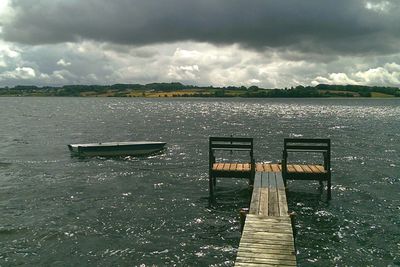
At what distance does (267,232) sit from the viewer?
1309 centimetres

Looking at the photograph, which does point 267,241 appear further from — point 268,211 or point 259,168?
point 259,168

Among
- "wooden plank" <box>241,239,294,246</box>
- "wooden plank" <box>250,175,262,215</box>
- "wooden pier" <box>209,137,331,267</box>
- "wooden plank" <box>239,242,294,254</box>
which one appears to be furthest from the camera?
"wooden plank" <box>250,175,262,215</box>

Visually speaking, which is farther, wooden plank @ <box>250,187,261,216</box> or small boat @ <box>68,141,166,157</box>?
small boat @ <box>68,141,166,157</box>

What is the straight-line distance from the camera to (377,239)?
17453 mm

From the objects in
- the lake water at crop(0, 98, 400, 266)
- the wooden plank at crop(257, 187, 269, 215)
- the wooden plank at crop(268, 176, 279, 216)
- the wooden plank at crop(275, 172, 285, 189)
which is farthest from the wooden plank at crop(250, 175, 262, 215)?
the lake water at crop(0, 98, 400, 266)

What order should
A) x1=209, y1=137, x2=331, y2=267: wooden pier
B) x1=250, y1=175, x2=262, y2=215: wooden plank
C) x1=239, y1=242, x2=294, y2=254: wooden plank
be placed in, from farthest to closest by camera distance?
x1=250, y1=175, x2=262, y2=215: wooden plank, x1=239, y1=242, x2=294, y2=254: wooden plank, x1=209, y1=137, x2=331, y2=267: wooden pier

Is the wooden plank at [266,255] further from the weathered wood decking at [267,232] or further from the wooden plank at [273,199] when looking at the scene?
the wooden plank at [273,199]

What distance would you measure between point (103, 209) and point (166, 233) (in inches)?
210

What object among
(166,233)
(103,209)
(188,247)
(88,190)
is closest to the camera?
(188,247)

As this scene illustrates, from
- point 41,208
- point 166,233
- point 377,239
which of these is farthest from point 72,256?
point 377,239

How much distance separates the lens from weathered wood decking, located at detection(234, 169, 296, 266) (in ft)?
36.7

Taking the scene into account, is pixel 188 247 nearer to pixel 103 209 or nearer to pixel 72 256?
pixel 72 256

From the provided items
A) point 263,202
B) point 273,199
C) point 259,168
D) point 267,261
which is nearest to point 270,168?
point 259,168

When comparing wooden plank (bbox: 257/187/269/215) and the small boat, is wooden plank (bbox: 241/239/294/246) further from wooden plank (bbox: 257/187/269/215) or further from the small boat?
the small boat
